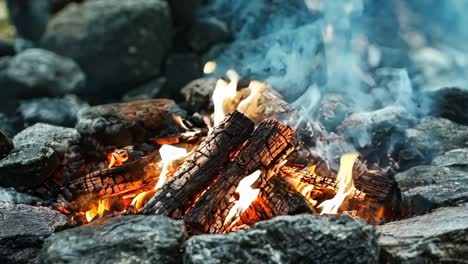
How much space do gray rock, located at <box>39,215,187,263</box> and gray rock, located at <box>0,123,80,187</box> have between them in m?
1.33

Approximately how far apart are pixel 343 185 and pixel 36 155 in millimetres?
2539

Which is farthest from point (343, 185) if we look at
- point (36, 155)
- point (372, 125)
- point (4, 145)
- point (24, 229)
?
point (4, 145)

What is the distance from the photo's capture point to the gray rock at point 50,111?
20.8ft

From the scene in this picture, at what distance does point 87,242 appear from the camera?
2738 mm

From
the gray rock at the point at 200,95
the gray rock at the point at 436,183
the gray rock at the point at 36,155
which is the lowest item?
the gray rock at the point at 36,155

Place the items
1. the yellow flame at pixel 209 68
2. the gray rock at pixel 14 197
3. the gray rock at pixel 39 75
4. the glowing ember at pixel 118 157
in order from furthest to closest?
1. the gray rock at pixel 39 75
2. the yellow flame at pixel 209 68
3. the glowing ember at pixel 118 157
4. the gray rock at pixel 14 197

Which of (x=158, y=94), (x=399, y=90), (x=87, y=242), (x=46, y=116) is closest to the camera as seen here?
(x=87, y=242)

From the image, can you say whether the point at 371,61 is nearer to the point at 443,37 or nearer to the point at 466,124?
the point at 466,124

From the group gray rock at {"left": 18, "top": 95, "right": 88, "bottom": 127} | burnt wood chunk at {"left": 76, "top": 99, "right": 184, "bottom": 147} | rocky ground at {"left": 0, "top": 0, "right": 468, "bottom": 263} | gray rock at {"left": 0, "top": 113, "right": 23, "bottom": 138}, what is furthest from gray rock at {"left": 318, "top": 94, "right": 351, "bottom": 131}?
gray rock at {"left": 0, "top": 113, "right": 23, "bottom": 138}

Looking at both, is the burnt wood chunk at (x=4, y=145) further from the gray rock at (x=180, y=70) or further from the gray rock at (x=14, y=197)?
the gray rock at (x=180, y=70)

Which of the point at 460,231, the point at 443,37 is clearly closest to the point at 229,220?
the point at 460,231

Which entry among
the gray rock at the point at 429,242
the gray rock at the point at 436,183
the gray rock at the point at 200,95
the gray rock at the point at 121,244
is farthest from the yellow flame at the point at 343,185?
the gray rock at the point at 200,95

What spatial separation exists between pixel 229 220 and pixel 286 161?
2.46ft

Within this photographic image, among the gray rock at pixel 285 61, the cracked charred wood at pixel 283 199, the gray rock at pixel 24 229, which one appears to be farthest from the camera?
the gray rock at pixel 285 61
